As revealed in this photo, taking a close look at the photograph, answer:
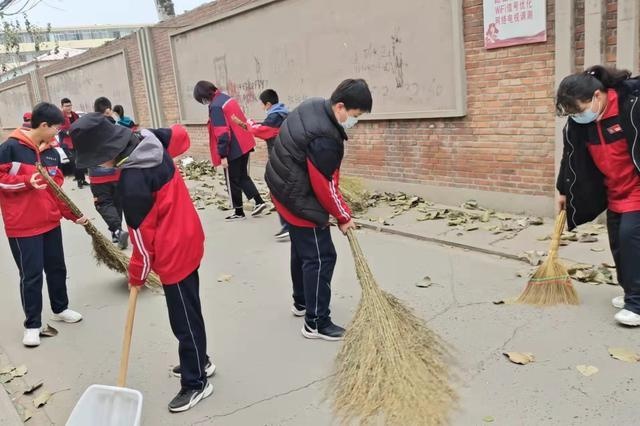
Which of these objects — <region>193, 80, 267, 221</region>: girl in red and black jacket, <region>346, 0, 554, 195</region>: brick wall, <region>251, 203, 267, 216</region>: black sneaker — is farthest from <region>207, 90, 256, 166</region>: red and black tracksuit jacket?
<region>346, 0, 554, 195</region>: brick wall

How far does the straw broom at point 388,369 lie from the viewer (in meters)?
2.99

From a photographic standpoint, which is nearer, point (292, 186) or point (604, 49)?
point (292, 186)

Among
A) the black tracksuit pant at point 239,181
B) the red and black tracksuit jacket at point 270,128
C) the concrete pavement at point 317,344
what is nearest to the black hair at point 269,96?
the red and black tracksuit jacket at point 270,128

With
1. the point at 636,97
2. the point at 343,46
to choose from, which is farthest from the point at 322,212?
the point at 343,46

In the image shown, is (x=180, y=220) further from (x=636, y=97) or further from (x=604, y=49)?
(x=604, y=49)

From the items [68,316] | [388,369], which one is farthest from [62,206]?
[388,369]

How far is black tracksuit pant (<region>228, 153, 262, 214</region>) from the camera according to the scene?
25.3 feet

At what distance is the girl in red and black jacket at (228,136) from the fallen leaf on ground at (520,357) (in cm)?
485

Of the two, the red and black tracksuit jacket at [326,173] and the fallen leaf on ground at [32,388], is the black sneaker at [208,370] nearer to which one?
the fallen leaf on ground at [32,388]

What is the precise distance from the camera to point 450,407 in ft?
10.0

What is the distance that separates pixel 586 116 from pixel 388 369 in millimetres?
1959

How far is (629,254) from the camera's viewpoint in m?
3.70

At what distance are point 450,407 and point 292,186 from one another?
161 cm

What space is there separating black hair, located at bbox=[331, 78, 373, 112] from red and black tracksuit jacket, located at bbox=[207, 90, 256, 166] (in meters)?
4.02
